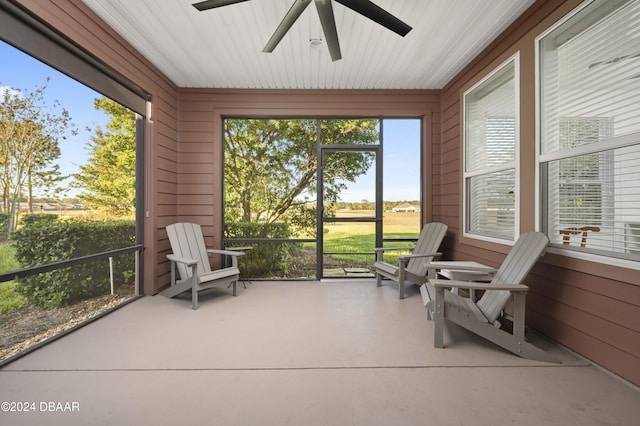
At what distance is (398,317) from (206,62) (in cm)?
365

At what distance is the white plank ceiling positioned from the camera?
8.61 ft

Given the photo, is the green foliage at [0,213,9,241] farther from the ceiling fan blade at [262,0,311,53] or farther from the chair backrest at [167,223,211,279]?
the ceiling fan blade at [262,0,311,53]

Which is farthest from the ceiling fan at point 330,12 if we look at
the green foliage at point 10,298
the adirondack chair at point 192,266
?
the green foliage at point 10,298

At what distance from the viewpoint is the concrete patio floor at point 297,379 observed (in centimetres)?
153

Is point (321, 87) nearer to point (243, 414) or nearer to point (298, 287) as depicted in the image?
point (298, 287)

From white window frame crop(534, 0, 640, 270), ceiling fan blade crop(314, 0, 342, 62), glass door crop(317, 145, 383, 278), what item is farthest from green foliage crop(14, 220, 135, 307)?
white window frame crop(534, 0, 640, 270)

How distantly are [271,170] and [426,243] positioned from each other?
106 inches

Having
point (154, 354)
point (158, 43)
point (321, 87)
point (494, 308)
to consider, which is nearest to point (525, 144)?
point (494, 308)

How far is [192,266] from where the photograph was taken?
314 cm

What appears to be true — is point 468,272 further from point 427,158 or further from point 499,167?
point 427,158

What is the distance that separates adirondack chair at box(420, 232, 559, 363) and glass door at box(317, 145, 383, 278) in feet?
6.86

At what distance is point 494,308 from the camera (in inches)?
89.6

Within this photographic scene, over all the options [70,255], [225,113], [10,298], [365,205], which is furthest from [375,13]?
[10,298]

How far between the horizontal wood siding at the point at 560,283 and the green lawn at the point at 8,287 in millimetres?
4289
